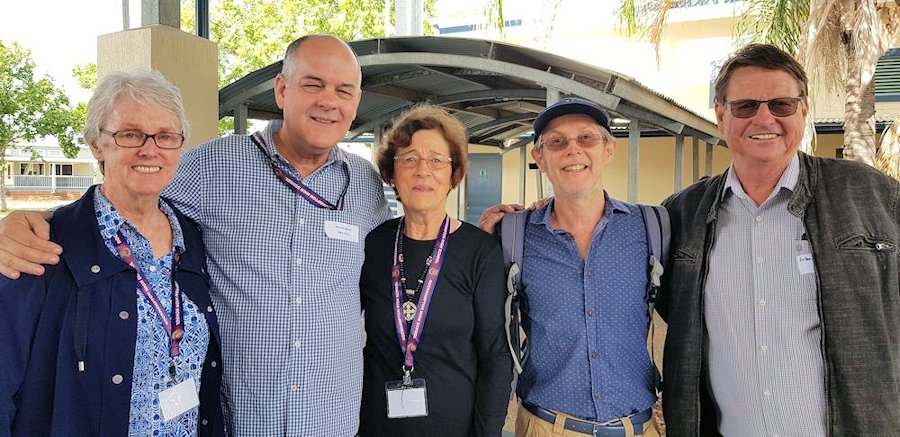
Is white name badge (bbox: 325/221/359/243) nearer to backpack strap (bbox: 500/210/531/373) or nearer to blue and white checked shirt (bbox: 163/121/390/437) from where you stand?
blue and white checked shirt (bbox: 163/121/390/437)

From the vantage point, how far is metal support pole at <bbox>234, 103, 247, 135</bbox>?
7551mm

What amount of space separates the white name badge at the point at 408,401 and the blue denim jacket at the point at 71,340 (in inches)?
37.8

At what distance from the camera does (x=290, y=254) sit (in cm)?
240

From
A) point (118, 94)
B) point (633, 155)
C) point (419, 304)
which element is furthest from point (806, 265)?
point (633, 155)

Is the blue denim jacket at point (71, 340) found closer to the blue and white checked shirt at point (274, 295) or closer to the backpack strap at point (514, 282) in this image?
the blue and white checked shirt at point (274, 295)

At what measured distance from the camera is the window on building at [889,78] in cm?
1433

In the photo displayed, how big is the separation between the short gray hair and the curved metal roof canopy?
450 centimetres

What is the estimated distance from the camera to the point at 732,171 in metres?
2.70

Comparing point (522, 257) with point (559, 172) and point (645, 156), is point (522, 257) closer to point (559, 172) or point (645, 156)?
point (559, 172)

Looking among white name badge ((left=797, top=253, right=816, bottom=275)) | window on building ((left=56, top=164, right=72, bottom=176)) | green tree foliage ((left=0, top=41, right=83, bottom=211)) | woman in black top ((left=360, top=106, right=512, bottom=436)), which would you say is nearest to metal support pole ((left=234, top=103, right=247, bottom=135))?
woman in black top ((left=360, top=106, right=512, bottom=436))

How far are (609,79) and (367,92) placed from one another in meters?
3.43

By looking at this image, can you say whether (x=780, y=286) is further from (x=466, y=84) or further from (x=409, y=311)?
(x=466, y=84)

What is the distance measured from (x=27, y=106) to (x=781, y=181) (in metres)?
26.3

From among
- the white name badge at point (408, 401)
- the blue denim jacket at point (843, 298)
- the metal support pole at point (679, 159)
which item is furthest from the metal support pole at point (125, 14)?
the blue denim jacket at point (843, 298)
